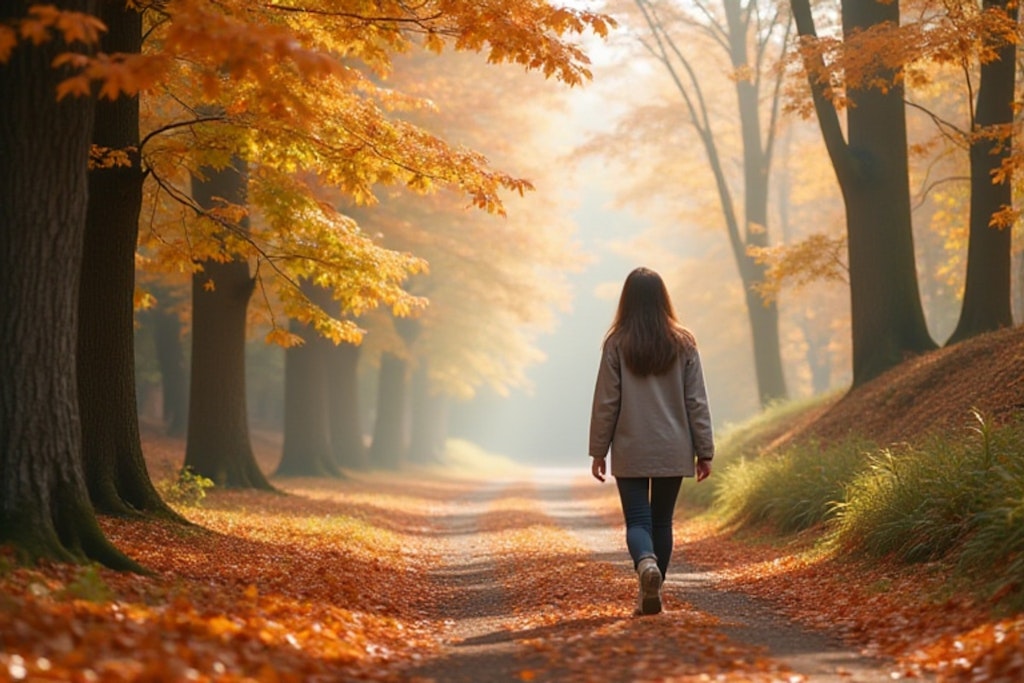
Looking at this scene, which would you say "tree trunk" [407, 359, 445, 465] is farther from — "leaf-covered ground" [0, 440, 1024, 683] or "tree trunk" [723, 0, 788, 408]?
"leaf-covered ground" [0, 440, 1024, 683]

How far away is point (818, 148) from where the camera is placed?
25.5 meters

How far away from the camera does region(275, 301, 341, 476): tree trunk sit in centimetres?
2259

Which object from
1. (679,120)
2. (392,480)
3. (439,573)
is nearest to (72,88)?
(439,573)

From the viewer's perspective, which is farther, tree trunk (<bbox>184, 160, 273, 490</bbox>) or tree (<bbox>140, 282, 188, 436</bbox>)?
tree (<bbox>140, 282, 188, 436</bbox>)

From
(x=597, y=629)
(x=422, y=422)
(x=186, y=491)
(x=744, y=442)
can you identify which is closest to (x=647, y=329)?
(x=597, y=629)

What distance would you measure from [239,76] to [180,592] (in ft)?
9.83

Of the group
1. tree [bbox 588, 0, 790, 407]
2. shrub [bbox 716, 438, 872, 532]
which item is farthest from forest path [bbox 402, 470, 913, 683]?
tree [bbox 588, 0, 790, 407]

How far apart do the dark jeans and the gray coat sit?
4.8 inches

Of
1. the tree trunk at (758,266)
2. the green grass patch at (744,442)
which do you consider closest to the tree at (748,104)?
the tree trunk at (758,266)

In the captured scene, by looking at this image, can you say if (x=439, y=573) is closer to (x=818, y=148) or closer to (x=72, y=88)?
(x=72, y=88)

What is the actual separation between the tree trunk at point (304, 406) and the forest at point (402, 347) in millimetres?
86

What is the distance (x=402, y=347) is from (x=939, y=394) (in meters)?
15.9

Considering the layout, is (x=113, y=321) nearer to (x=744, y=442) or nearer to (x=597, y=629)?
(x=597, y=629)

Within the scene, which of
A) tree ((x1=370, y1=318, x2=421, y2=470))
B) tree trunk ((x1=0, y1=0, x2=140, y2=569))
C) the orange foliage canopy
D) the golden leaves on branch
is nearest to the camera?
tree trunk ((x1=0, y1=0, x2=140, y2=569))
